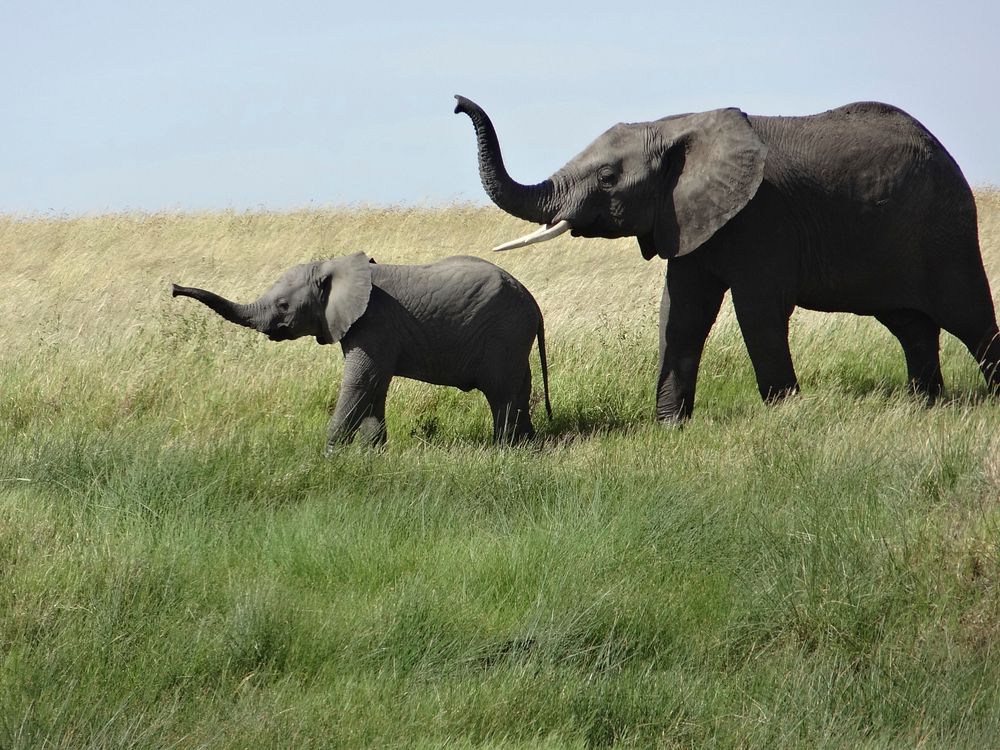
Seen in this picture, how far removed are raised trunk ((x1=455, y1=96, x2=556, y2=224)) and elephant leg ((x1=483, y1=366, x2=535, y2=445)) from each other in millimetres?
→ 1021

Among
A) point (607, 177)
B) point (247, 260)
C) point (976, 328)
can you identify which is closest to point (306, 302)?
point (607, 177)

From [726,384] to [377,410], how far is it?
3.28m

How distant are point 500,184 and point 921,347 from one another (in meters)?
3.31

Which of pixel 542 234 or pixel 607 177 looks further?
pixel 607 177

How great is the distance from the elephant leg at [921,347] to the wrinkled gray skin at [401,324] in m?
2.84

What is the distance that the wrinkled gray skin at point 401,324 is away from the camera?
26.6 ft

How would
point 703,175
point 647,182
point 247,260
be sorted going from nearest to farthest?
point 703,175 → point 647,182 → point 247,260

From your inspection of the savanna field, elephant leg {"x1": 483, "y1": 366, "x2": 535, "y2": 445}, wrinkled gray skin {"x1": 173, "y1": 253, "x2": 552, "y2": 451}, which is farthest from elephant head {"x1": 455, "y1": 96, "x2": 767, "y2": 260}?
the savanna field

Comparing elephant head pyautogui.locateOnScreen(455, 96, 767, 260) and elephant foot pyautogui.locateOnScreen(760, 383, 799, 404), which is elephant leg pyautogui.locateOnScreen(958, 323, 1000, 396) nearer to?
elephant foot pyautogui.locateOnScreen(760, 383, 799, 404)

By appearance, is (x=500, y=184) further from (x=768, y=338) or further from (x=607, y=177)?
(x=768, y=338)

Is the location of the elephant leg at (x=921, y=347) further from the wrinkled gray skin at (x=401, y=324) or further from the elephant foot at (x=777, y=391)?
the wrinkled gray skin at (x=401, y=324)

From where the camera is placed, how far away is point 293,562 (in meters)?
5.52

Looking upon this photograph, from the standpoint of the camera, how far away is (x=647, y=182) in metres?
8.58

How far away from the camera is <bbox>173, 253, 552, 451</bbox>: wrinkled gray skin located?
26.6 ft
